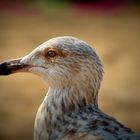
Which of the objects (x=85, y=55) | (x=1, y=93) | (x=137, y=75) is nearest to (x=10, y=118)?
(x=1, y=93)

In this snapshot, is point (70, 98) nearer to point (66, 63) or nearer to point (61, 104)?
point (61, 104)

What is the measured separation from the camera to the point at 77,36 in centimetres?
1066

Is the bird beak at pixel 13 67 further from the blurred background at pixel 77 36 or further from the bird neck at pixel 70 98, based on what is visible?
the blurred background at pixel 77 36

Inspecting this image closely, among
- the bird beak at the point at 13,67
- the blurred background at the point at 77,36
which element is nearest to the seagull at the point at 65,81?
the bird beak at the point at 13,67

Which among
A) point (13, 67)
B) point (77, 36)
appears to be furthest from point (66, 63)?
point (77, 36)

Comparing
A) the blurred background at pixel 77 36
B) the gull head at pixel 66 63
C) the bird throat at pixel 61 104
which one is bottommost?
the blurred background at pixel 77 36

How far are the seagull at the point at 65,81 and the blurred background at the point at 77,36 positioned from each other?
3.20m

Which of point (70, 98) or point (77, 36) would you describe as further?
point (77, 36)

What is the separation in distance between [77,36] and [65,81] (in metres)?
6.43

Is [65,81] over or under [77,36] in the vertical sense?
over

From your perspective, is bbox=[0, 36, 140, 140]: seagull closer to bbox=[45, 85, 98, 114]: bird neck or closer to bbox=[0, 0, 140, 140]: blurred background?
bbox=[45, 85, 98, 114]: bird neck

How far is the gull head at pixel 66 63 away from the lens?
4207 millimetres

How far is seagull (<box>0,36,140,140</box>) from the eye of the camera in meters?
4.20

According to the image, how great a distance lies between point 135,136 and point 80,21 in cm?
782
